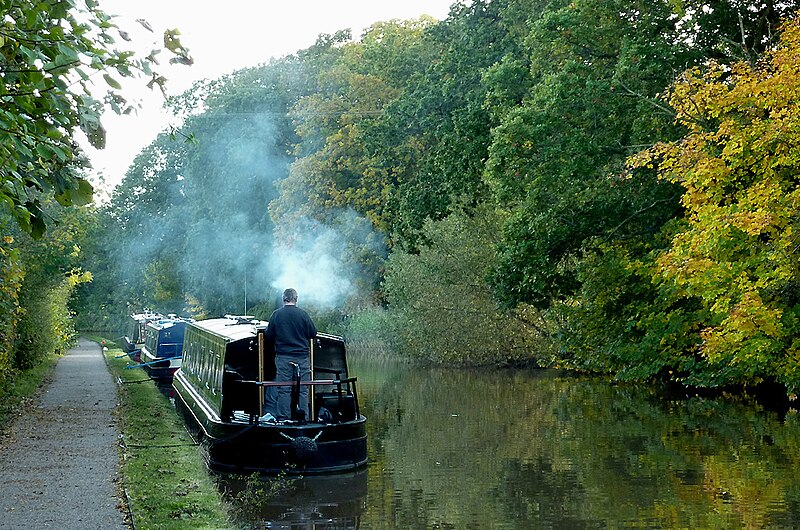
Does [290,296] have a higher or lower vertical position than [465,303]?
lower

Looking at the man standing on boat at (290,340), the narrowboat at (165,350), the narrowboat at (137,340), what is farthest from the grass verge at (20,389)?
the narrowboat at (137,340)

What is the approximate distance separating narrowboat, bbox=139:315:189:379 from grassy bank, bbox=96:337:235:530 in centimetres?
768

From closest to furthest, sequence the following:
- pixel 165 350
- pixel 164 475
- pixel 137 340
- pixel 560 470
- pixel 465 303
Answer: pixel 164 475 → pixel 560 470 → pixel 165 350 → pixel 465 303 → pixel 137 340

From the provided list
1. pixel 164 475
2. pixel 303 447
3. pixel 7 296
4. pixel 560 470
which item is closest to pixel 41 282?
pixel 7 296

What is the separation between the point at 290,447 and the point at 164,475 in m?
1.46

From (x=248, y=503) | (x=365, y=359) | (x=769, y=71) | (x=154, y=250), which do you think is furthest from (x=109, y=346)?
(x=248, y=503)

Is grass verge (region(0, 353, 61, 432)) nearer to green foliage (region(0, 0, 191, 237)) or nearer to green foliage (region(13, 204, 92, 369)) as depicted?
green foliage (region(13, 204, 92, 369))

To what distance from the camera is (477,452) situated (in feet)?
51.2

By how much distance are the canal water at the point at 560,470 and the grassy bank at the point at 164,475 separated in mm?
534

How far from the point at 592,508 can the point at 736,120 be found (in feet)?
35.0

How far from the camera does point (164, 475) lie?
13.2 metres

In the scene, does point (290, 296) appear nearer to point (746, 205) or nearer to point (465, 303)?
point (746, 205)

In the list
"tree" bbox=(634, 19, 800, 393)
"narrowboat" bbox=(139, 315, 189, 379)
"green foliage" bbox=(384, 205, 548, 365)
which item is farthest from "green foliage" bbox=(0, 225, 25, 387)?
"green foliage" bbox=(384, 205, 548, 365)

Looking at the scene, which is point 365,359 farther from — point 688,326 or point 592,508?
point 592,508
